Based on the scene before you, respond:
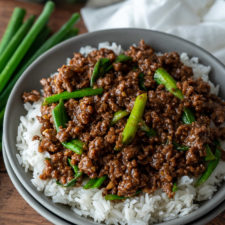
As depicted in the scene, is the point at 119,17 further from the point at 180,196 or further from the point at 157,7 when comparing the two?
the point at 180,196

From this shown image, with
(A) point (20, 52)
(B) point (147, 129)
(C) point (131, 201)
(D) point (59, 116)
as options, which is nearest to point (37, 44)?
(A) point (20, 52)

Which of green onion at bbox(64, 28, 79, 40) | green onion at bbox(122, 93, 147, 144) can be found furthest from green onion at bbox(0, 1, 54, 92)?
green onion at bbox(122, 93, 147, 144)

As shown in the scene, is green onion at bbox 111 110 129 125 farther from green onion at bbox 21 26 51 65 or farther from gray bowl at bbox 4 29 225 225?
green onion at bbox 21 26 51 65

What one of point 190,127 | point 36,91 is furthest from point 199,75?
point 36,91

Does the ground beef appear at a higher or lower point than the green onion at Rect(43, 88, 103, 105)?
lower

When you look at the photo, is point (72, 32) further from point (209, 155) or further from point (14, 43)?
point (209, 155)

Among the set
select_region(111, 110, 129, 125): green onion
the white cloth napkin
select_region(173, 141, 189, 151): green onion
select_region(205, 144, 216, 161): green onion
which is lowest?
select_region(205, 144, 216, 161): green onion
